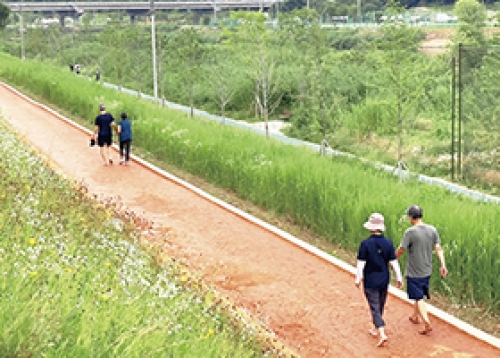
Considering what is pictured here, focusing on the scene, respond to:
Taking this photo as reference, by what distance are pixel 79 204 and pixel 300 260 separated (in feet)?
11.1

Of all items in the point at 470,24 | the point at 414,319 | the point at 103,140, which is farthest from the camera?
the point at 470,24

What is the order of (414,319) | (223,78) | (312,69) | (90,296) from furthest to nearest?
(223,78) < (312,69) < (414,319) < (90,296)

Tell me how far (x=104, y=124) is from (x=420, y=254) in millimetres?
10991

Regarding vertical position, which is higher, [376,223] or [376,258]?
[376,223]

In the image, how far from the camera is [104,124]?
16.8 metres

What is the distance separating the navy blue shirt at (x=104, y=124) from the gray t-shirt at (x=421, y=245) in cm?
1068

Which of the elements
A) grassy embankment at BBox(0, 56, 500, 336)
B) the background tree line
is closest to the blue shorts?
grassy embankment at BBox(0, 56, 500, 336)

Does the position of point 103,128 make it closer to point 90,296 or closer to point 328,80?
point 90,296

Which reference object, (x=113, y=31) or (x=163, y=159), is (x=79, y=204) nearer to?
(x=163, y=159)

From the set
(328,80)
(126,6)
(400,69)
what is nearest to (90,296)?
(400,69)

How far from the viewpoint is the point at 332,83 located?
29.0 meters

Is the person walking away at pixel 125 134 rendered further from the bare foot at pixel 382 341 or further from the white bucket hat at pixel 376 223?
the bare foot at pixel 382 341

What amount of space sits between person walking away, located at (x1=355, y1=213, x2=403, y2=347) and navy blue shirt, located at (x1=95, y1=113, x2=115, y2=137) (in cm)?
1059

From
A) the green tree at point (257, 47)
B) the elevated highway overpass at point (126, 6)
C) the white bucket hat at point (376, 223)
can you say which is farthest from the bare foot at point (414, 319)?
the elevated highway overpass at point (126, 6)
